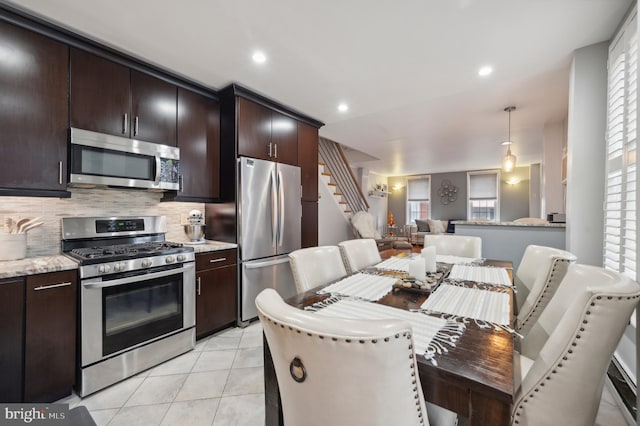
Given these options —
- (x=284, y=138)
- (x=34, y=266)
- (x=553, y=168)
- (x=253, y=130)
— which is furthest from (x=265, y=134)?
(x=553, y=168)

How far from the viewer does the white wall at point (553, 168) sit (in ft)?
13.1

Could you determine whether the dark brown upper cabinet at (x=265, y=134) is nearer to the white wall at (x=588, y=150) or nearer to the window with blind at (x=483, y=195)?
the white wall at (x=588, y=150)

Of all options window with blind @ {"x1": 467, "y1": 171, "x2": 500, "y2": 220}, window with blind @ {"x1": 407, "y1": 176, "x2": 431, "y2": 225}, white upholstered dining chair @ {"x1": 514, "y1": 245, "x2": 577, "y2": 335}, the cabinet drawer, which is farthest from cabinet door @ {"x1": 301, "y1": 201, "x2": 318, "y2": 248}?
window with blind @ {"x1": 467, "y1": 171, "x2": 500, "y2": 220}

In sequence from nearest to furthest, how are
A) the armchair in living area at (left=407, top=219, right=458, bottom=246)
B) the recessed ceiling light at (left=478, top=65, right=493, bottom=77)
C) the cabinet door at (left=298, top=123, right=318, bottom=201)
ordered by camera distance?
the recessed ceiling light at (left=478, top=65, right=493, bottom=77) → the cabinet door at (left=298, top=123, right=318, bottom=201) → the armchair in living area at (left=407, top=219, right=458, bottom=246)

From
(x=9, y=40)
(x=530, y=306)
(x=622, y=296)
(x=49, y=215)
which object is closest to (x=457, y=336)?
(x=622, y=296)

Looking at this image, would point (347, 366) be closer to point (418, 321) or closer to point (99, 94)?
point (418, 321)

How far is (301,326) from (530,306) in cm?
157

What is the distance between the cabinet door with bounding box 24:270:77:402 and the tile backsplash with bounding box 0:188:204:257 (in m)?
0.57

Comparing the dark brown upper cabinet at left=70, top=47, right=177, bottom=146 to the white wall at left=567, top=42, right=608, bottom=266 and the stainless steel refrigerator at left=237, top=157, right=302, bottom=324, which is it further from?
the white wall at left=567, top=42, right=608, bottom=266

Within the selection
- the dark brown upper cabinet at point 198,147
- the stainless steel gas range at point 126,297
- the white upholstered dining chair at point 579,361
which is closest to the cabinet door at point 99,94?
the dark brown upper cabinet at point 198,147

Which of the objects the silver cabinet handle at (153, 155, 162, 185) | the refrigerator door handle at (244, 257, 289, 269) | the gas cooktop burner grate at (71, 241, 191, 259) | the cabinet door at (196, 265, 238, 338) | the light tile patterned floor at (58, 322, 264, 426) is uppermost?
the silver cabinet handle at (153, 155, 162, 185)

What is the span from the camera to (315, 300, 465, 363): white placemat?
865 millimetres

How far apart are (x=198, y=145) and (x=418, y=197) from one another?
9.24 m

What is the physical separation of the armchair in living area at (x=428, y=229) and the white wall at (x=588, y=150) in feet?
22.2
